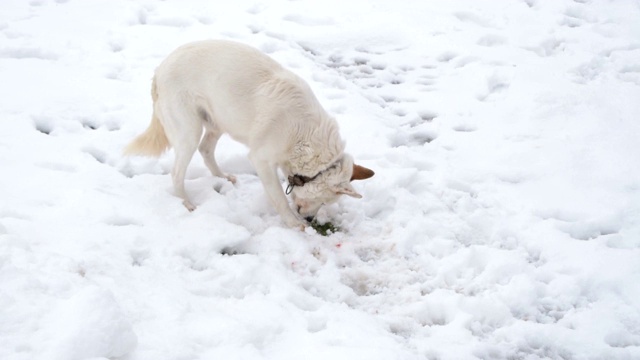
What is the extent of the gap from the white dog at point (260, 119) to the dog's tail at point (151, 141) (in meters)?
0.12

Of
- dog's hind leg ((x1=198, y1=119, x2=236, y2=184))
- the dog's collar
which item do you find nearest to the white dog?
the dog's collar

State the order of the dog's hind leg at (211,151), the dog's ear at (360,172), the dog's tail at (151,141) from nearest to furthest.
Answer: the dog's ear at (360,172), the dog's tail at (151,141), the dog's hind leg at (211,151)

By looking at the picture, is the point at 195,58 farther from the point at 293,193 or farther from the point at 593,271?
the point at 593,271

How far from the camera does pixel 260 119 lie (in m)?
4.37

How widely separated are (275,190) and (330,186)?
0.49 meters

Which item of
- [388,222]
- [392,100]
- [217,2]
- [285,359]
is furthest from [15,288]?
[217,2]

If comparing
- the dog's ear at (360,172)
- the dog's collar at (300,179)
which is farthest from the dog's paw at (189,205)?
the dog's ear at (360,172)

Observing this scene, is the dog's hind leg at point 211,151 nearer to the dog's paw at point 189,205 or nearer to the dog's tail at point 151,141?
the dog's tail at point 151,141

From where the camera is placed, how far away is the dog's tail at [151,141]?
4.73 metres

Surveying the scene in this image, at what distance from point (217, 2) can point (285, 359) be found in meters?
→ 7.15

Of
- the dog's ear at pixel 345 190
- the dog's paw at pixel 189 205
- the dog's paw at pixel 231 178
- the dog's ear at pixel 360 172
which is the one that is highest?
the dog's ear at pixel 360 172

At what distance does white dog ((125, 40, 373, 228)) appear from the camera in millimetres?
4355

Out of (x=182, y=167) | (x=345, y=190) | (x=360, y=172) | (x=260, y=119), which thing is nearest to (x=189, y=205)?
(x=182, y=167)

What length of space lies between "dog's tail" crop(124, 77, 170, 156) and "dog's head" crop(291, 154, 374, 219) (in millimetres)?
1313
